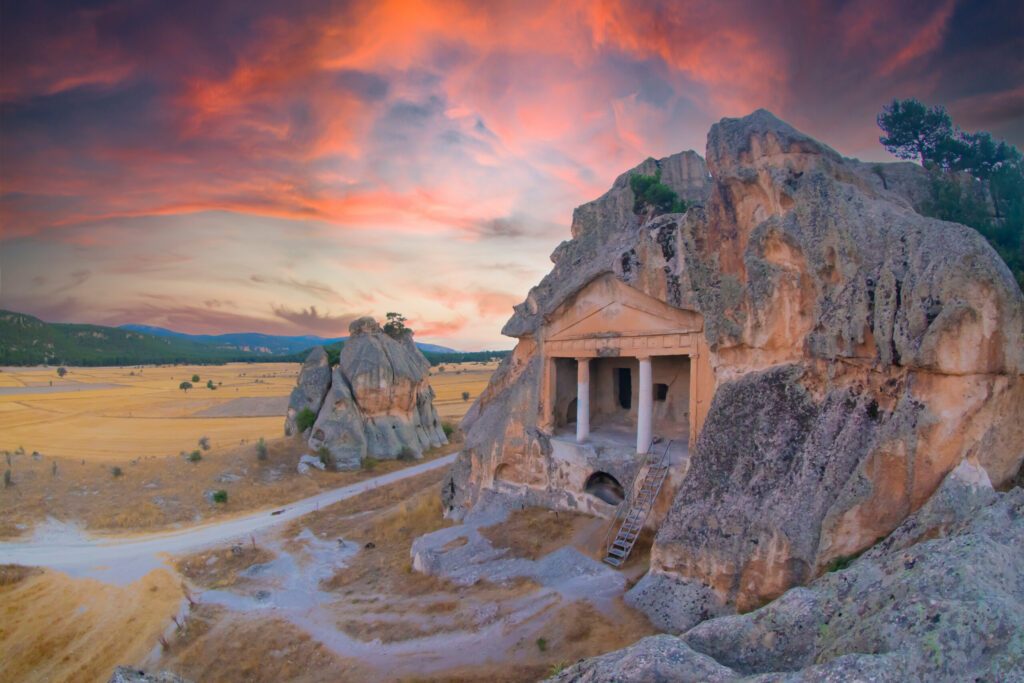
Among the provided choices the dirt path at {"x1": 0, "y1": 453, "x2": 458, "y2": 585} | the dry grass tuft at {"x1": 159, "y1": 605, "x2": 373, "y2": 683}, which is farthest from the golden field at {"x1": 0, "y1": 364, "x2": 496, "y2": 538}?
the dry grass tuft at {"x1": 159, "y1": 605, "x2": 373, "y2": 683}

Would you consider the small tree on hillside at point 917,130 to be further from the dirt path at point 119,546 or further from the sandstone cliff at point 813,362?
the dirt path at point 119,546

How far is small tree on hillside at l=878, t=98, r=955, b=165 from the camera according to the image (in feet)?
96.1

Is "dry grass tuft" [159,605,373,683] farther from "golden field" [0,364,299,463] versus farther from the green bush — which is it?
"golden field" [0,364,299,463]

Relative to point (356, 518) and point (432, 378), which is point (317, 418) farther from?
point (432, 378)

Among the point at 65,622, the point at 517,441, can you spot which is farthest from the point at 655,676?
the point at 65,622

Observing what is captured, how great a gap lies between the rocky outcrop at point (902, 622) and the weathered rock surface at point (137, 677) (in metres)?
4.12

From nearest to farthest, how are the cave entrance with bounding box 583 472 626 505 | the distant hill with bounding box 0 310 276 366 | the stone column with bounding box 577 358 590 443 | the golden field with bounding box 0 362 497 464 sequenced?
the cave entrance with bounding box 583 472 626 505, the stone column with bounding box 577 358 590 443, the golden field with bounding box 0 362 497 464, the distant hill with bounding box 0 310 276 366

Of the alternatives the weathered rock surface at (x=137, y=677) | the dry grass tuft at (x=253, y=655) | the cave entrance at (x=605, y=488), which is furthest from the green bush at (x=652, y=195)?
the weathered rock surface at (x=137, y=677)

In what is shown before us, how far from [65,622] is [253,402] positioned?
2383 inches

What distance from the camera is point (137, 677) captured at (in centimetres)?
579

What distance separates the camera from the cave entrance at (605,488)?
1916 centimetres

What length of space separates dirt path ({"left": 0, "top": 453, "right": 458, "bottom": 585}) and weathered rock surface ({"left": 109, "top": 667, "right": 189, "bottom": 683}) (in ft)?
60.6

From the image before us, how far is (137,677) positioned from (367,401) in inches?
1427

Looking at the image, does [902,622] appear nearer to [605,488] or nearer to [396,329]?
[605,488]
